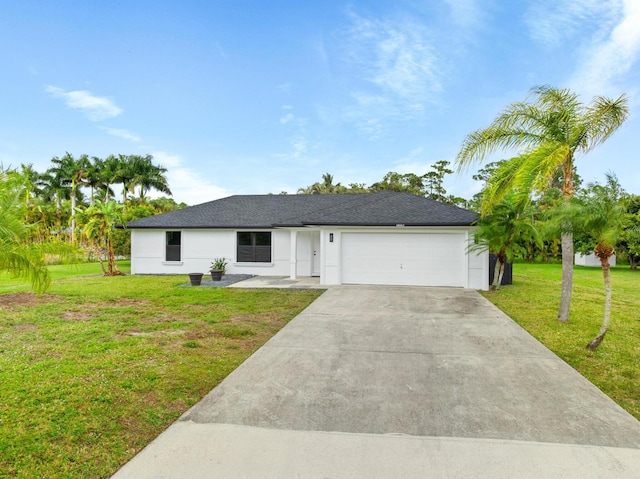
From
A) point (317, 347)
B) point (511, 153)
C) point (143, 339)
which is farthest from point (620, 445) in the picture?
point (511, 153)

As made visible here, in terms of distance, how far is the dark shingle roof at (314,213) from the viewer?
1368 centimetres

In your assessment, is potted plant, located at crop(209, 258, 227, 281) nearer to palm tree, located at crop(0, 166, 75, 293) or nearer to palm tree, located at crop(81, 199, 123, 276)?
palm tree, located at crop(81, 199, 123, 276)

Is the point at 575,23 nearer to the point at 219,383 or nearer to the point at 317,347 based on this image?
the point at 317,347

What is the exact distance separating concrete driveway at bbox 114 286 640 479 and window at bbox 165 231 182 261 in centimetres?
1344

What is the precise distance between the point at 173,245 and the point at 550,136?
640 inches

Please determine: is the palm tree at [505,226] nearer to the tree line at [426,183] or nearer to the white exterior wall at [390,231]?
the white exterior wall at [390,231]

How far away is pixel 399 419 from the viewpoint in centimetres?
363

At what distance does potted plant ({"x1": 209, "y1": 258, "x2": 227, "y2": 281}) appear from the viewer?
1518 cm

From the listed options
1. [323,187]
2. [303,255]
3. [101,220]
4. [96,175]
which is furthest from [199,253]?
[323,187]

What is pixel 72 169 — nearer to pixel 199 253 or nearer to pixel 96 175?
pixel 96 175

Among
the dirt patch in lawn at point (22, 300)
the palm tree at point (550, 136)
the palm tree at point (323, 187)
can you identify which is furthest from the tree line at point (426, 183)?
the palm tree at point (550, 136)

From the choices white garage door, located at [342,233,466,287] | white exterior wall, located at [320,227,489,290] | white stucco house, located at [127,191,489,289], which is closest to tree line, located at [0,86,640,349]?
white exterior wall, located at [320,227,489,290]

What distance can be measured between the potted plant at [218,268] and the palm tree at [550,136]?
35.5 ft

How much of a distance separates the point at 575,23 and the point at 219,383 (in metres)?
15.7
